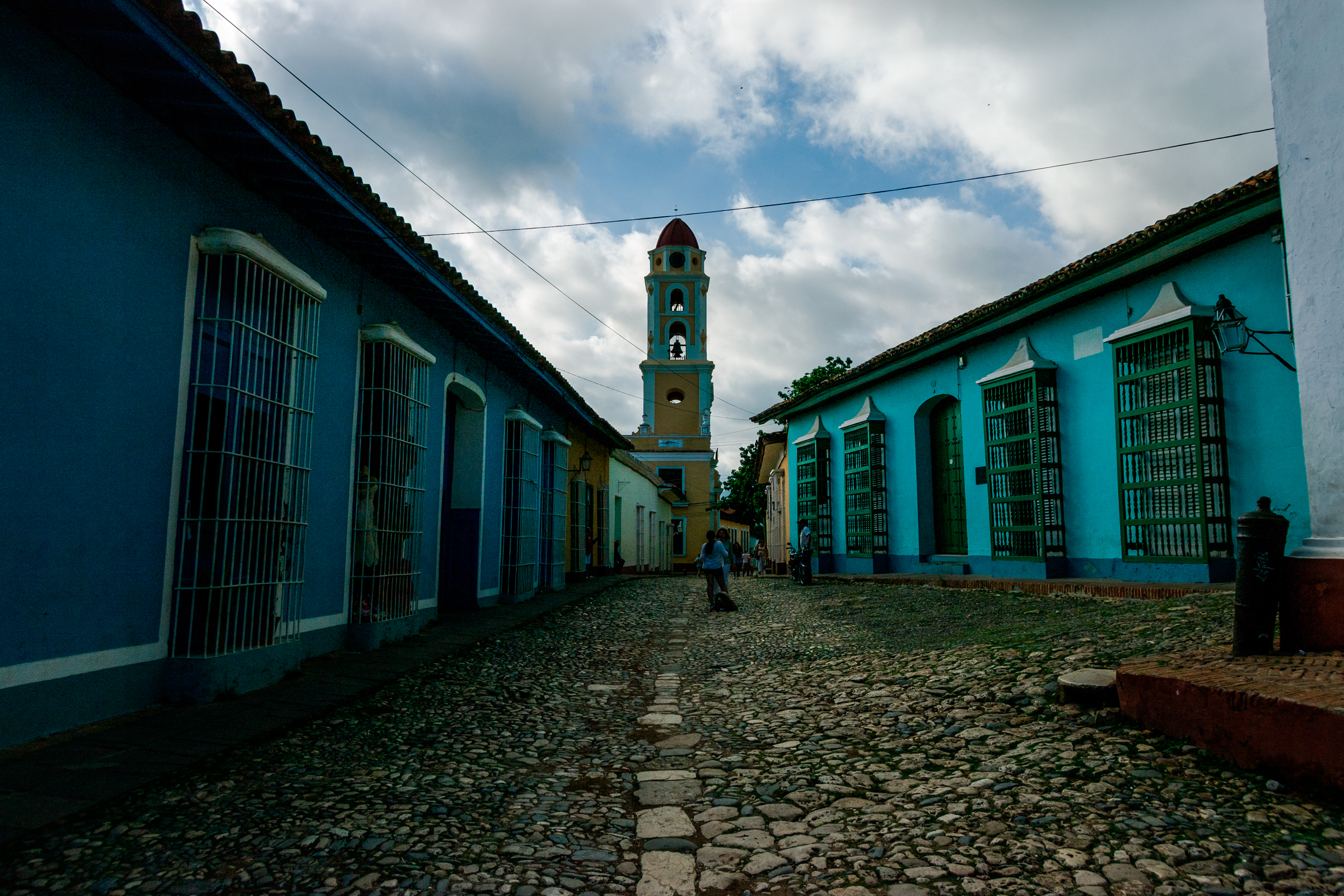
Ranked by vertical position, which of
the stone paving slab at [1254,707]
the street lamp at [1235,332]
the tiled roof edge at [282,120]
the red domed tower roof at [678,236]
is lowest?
the stone paving slab at [1254,707]

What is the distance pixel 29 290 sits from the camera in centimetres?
362

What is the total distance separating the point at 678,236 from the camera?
105 feet

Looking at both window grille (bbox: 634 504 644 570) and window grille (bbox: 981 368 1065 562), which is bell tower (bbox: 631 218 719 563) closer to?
window grille (bbox: 634 504 644 570)

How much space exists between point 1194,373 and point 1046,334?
2.67 meters

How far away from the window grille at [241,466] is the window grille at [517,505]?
5.37 metres

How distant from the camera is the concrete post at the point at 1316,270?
4.03m

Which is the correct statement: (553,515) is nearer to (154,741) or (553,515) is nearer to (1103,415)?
(1103,415)

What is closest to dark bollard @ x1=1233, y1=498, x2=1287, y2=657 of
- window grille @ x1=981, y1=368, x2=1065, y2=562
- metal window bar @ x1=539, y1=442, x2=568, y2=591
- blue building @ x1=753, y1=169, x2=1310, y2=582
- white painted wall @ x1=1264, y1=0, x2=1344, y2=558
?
white painted wall @ x1=1264, y1=0, x2=1344, y2=558

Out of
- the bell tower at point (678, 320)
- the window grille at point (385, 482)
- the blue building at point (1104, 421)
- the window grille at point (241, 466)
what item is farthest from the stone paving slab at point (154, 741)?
the bell tower at point (678, 320)

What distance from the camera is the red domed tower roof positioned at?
3189 cm

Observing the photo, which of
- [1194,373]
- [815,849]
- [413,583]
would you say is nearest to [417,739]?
[815,849]

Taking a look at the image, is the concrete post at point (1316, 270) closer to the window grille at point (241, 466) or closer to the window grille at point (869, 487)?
the window grille at point (241, 466)

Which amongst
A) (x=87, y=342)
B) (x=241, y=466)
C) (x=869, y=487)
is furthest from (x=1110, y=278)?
(x=87, y=342)

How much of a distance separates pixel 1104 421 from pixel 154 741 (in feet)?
30.5
